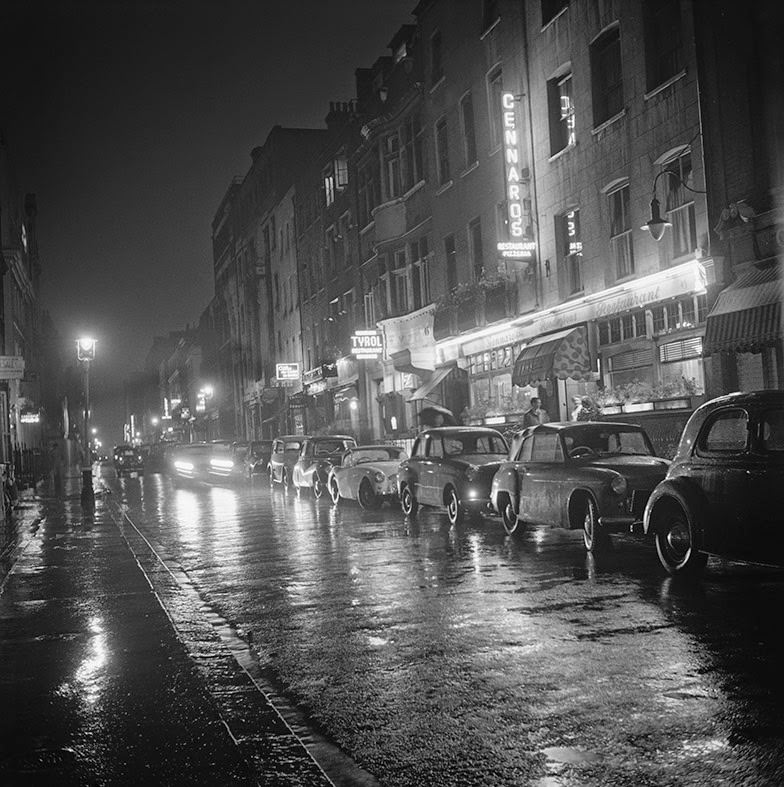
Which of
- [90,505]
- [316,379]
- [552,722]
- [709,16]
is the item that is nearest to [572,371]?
[709,16]

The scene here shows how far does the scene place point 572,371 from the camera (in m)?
24.1

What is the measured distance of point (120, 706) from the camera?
238 inches

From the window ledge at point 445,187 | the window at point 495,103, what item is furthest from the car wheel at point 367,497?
the window ledge at point 445,187

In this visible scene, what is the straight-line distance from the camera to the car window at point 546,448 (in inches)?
540

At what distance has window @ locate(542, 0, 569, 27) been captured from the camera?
25759 mm

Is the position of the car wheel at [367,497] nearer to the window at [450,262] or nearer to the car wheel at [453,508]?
the car wheel at [453,508]

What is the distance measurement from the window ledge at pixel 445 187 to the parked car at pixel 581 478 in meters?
18.9

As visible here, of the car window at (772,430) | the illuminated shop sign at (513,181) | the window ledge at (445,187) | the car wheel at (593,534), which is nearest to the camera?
the car window at (772,430)

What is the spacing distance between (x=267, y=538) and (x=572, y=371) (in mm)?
10348

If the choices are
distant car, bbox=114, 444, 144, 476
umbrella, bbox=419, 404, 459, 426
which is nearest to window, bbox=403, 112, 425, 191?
umbrella, bbox=419, 404, 459, 426

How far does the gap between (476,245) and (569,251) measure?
20.3ft

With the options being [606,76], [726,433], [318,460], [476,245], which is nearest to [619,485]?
[726,433]

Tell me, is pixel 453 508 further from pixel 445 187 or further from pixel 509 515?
pixel 445 187

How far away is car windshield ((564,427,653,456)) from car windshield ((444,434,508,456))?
16.5ft
